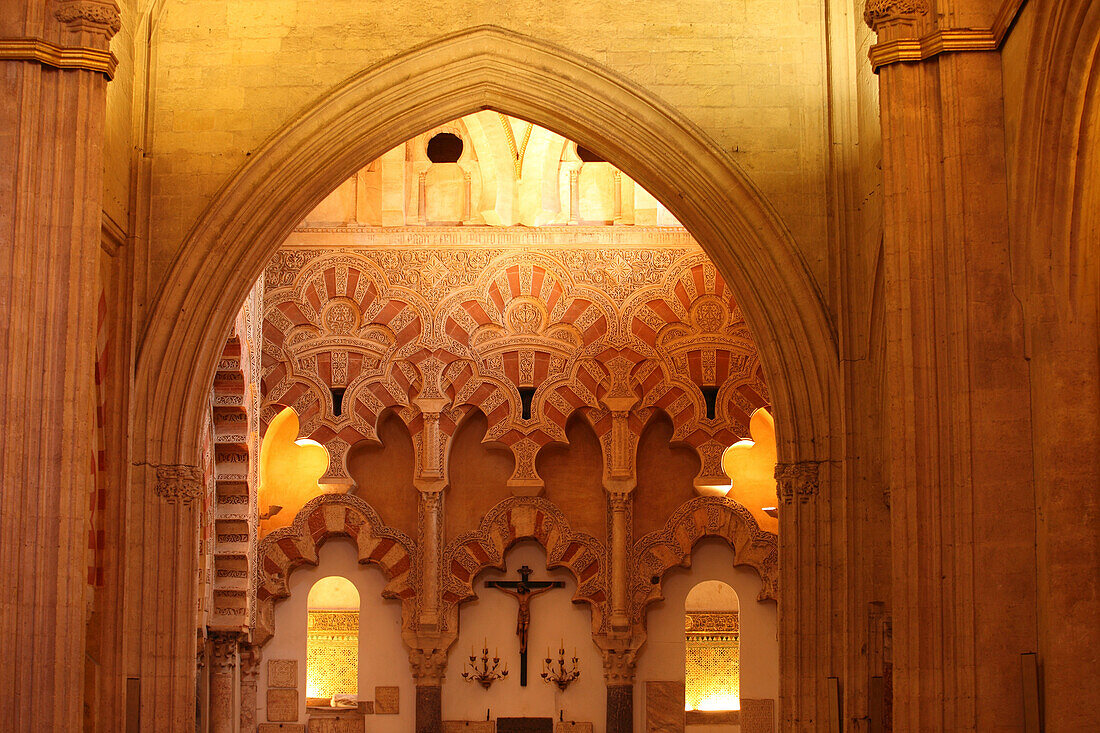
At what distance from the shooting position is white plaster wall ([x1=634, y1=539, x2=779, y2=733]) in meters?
13.8

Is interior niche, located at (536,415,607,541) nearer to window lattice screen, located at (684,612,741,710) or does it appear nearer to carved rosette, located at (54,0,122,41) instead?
window lattice screen, located at (684,612,741,710)

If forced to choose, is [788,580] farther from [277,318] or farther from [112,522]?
[277,318]

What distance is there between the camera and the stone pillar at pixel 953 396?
6352mm

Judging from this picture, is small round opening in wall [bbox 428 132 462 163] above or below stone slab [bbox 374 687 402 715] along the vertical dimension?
above

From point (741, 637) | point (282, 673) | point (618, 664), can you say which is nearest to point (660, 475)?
point (741, 637)

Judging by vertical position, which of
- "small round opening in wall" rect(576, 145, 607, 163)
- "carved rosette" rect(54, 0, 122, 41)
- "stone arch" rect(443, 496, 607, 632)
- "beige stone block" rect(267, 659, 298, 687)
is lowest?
"beige stone block" rect(267, 659, 298, 687)

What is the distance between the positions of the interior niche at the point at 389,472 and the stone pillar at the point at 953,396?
7.92m

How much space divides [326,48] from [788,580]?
4384mm

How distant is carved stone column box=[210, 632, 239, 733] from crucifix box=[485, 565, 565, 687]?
226 centimetres

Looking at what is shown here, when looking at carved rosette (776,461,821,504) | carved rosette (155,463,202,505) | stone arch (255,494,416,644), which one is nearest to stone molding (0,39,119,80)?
carved rosette (155,463,202,505)

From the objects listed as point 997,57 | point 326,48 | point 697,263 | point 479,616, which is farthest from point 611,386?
point 997,57

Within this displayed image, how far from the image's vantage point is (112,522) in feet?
31.2

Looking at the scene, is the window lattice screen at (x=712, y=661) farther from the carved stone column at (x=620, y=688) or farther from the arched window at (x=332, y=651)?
the arched window at (x=332, y=651)

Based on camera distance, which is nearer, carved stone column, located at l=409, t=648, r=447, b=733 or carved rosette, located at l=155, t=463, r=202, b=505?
carved rosette, located at l=155, t=463, r=202, b=505
